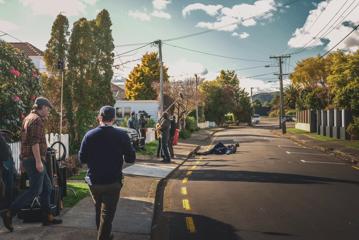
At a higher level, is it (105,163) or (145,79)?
(145,79)

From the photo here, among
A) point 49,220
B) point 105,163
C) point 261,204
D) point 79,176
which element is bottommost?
point 261,204

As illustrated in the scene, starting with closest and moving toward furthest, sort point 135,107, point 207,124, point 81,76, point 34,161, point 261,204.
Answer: point 34,161 → point 261,204 → point 81,76 → point 135,107 → point 207,124

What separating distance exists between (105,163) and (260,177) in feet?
29.0

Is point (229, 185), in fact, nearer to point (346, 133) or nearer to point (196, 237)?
point (196, 237)

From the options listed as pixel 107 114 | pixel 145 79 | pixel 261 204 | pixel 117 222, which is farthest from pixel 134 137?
pixel 145 79

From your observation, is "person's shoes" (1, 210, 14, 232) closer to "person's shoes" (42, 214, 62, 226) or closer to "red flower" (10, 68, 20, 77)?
"person's shoes" (42, 214, 62, 226)

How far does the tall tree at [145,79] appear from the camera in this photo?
76875 millimetres

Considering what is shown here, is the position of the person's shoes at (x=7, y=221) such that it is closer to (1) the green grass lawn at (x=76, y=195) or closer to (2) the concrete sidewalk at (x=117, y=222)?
(2) the concrete sidewalk at (x=117, y=222)

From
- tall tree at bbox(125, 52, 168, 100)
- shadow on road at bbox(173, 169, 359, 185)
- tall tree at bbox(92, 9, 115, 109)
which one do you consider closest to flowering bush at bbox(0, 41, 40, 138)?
shadow on road at bbox(173, 169, 359, 185)

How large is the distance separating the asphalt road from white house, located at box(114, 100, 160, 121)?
30664mm

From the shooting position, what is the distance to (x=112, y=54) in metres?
21.7

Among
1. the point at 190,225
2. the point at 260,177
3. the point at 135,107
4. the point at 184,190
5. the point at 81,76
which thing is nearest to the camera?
the point at 190,225

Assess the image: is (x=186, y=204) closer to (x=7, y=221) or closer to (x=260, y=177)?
(x=7, y=221)

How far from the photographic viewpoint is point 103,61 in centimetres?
2111
